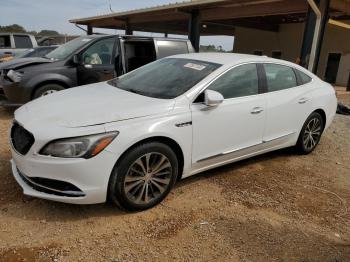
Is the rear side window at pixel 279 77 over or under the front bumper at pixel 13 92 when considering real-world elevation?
over

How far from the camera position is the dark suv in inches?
247

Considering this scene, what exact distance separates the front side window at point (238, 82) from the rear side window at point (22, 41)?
36.9 feet

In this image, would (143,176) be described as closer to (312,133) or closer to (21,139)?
(21,139)

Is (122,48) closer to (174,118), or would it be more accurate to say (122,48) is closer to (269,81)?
(269,81)

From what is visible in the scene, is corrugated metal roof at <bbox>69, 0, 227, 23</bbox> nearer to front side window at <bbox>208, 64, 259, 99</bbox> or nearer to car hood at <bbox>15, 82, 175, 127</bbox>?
front side window at <bbox>208, 64, 259, 99</bbox>

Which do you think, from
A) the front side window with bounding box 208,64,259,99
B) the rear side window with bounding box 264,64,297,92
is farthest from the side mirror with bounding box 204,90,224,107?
the rear side window with bounding box 264,64,297,92

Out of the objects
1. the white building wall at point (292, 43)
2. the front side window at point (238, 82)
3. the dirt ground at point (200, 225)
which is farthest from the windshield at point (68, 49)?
the white building wall at point (292, 43)

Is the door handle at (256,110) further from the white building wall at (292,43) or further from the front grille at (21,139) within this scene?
the white building wall at (292,43)

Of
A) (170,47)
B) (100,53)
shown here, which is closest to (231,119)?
(170,47)

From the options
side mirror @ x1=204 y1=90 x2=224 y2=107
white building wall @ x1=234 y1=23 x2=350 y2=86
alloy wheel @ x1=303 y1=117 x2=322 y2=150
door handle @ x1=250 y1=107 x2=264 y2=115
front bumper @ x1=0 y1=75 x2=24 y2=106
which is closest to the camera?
side mirror @ x1=204 y1=90 x2=224 y2=107

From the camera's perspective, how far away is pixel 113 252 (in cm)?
263

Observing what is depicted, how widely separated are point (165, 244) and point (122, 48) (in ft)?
16.1

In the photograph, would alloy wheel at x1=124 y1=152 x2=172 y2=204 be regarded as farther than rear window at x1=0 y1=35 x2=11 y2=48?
No

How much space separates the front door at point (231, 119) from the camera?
353 cm
